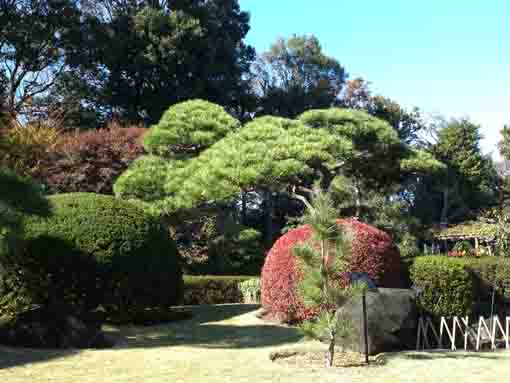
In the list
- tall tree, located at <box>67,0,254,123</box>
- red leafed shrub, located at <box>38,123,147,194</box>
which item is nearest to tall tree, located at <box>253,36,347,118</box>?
tall tree, located at <box>67,0,254,123</box>

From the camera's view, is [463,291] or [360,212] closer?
[463,291]

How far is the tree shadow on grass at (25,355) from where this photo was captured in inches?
283

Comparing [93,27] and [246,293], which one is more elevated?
[93,27]

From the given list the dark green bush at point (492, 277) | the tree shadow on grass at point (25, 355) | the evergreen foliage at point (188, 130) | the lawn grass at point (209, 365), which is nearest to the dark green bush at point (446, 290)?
the dark green bush at point (492, 277)

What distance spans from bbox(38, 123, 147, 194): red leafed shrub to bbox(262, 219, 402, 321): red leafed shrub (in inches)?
330

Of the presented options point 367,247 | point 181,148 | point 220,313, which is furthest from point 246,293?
point 367,247

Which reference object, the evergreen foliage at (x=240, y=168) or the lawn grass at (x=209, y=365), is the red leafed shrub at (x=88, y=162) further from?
the lawn grass at (x=209, y=365)

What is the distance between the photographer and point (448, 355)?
836cm

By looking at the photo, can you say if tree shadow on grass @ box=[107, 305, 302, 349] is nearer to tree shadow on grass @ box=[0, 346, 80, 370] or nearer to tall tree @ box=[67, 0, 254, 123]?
tree shadow on grass @ box=[0, 346, 80, 370]

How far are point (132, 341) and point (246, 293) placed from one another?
7.01m

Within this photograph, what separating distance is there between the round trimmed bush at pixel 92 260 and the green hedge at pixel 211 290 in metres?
4.91

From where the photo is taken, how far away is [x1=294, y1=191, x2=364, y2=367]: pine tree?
24.9ft

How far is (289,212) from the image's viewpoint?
28.8m

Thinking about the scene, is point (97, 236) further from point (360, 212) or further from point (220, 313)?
point (360, 212)
